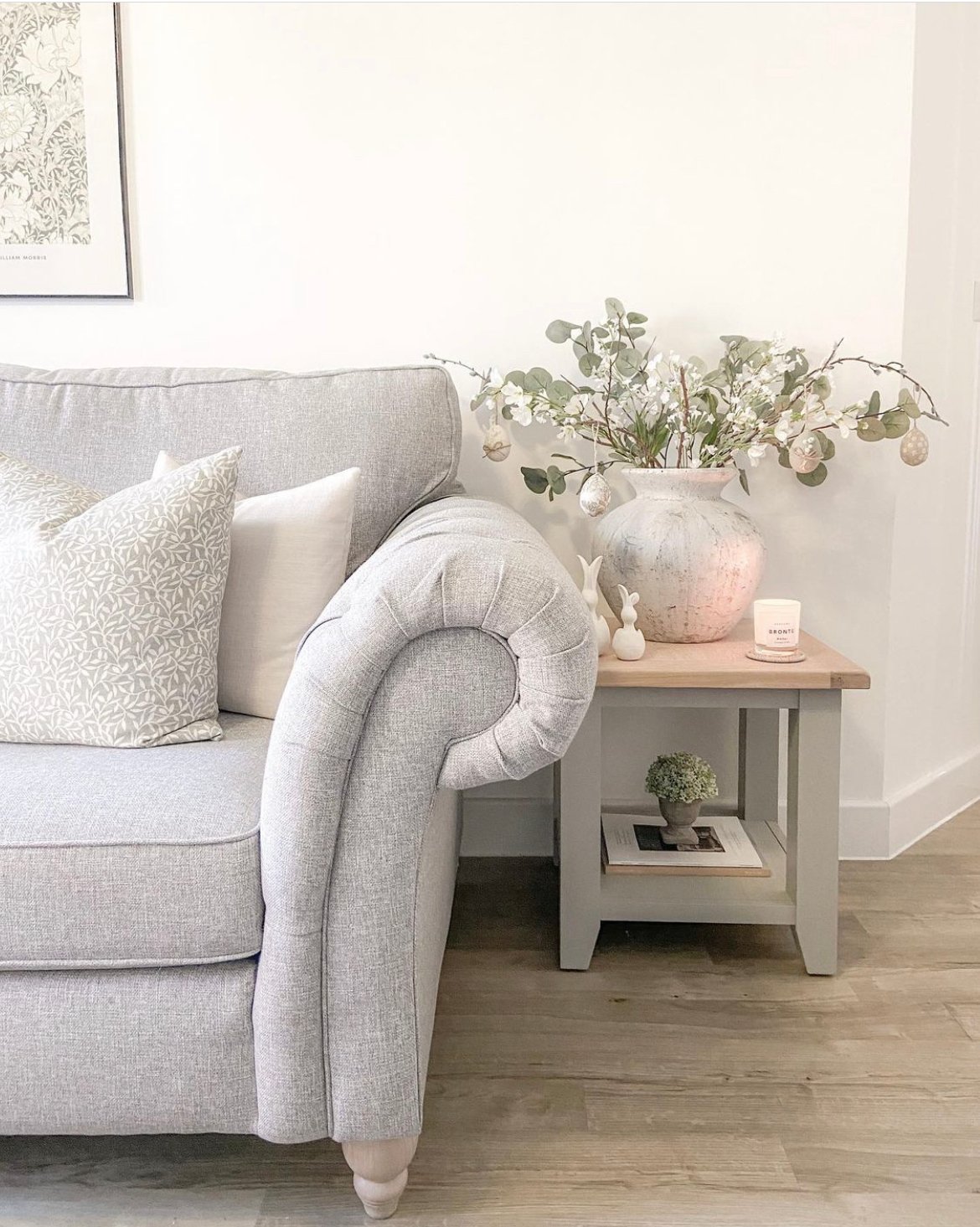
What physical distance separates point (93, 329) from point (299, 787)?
1354 millimetres

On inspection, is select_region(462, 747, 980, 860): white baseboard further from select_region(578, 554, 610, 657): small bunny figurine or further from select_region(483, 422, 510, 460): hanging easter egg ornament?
select_region(483, 422, 510, 460): hanging easter egg ornament

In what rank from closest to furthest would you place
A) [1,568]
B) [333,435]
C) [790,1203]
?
[790,1203] < [1,568] < [333,435]

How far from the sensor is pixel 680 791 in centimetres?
173

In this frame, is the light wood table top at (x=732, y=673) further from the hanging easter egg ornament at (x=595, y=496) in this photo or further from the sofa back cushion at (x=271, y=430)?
the sofa back cushion at (x=271, y=430)

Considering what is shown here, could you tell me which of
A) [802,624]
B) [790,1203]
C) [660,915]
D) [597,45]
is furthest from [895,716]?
[597,45]

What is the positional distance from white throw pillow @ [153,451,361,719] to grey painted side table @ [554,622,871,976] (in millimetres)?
439

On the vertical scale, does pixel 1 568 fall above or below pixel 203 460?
below

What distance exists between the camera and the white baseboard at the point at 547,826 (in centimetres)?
208

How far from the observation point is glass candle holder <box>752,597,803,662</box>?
5.20ft

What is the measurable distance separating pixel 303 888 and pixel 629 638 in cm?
74

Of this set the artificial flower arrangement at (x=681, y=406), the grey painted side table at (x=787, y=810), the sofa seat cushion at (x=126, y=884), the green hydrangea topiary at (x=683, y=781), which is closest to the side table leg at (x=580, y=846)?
the grey painted side table at (x=787, y=810)

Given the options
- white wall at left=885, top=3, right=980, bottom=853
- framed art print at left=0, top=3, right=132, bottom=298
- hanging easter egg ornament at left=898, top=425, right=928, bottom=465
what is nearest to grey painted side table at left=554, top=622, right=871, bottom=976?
hanging easter egg ornament at left=898, top=425, right=928, bottom=465

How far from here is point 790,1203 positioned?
1113 mm

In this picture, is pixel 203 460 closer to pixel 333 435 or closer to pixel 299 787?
pixel 333 435
